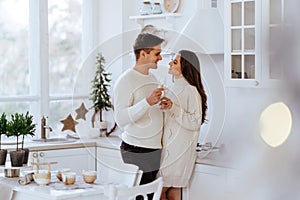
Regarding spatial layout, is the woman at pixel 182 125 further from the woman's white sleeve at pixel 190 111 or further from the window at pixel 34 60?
the window at pixel 34 60

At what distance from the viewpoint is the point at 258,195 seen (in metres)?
0.17

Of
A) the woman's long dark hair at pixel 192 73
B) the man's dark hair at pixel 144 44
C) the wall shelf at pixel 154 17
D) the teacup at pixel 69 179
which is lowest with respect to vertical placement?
the teacup at pixel 69 179

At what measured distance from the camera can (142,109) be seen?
3.33 metres

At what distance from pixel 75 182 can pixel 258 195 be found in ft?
9.84

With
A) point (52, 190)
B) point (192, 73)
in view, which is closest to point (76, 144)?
point (192, 73)

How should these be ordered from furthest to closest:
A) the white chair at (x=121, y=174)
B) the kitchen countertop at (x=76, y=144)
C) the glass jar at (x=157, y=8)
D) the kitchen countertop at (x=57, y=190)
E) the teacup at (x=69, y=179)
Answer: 1. the glass jar at (x=157, y=8)
2. the kitchen countertop at (x=76, y=144)
3. the white chair at (x=121, y=174)
4. the teacup at (x=69, y=179)
5. the kitchen countertop at (x=57, y=190)

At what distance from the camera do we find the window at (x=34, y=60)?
4.80 m

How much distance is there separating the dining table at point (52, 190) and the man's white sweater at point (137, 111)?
0.45 meters

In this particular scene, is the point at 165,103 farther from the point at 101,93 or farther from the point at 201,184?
the point at 101,93

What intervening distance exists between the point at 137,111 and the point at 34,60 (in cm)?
181

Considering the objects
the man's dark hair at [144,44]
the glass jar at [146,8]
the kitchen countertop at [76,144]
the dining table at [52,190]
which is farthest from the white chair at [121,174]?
the glass jar at [146,8]

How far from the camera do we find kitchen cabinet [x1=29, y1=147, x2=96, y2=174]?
4266 millimetres

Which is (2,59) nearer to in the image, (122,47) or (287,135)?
(122,47)

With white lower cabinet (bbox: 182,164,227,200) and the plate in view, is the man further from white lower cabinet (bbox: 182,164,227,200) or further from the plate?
the plate
